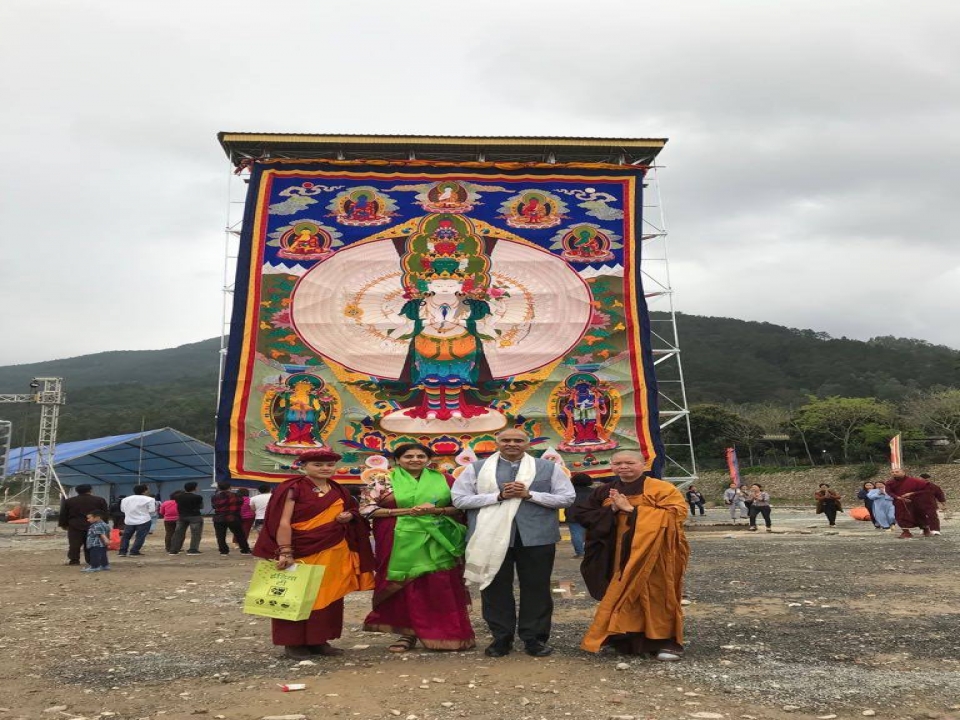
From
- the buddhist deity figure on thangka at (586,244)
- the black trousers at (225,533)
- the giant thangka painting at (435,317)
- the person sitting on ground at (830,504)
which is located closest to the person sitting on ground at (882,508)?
the person sitting on ground at (830,504)

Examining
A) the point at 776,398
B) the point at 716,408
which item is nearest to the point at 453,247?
the point at 716,408

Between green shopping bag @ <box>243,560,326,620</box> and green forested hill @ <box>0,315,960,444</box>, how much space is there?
4104cm

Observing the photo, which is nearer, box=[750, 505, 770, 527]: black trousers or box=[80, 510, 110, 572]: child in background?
box=[80, 510, 110, 572]: child in background

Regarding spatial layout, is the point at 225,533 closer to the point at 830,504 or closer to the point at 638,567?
Answer: the point at 638,567

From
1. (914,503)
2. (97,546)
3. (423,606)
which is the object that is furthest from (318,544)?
(914,503)

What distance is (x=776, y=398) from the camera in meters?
56.2

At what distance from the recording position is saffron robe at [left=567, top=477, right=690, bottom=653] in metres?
4.35

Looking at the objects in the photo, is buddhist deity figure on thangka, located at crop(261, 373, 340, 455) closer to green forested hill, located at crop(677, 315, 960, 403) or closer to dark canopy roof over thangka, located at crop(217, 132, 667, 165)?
dark canopy roof over thangka, located at crop(217, 132, 667, 165)

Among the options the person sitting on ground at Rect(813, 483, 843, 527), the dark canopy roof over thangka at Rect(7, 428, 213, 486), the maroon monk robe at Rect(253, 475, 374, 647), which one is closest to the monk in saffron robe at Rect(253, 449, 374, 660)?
the maroon monk robe at Rect(253, 475, 374, 647)

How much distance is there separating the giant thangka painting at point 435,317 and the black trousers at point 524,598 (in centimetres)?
1014

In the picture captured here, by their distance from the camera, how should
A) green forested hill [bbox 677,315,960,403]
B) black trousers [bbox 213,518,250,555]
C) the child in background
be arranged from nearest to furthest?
the child in background, black trousers [bbox 213,518,250,555], green forested hill [bbox 677,315,960,403]

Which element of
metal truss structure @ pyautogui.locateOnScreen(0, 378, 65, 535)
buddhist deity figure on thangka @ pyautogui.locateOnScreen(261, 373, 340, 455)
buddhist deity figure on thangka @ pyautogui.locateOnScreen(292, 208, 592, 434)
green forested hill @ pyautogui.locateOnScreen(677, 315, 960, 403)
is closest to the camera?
buddhist deity figure on thangka @ pyautogui.locateOnScreen(261, 373, 340, 455)

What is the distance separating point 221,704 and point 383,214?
13.5 m

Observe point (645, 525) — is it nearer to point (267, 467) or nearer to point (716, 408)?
point (267, 467)
